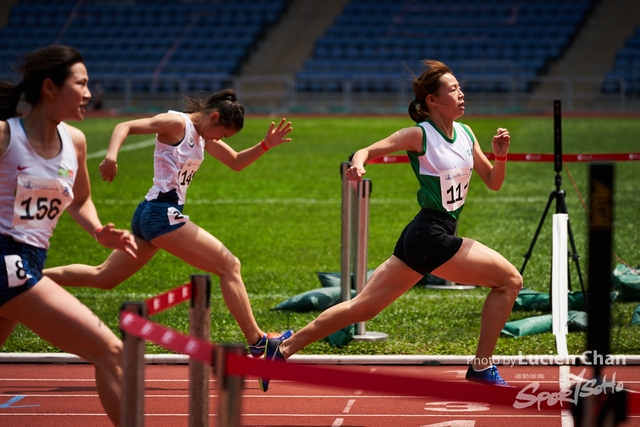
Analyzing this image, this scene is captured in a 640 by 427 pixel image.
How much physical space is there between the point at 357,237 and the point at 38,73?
3.57 meters

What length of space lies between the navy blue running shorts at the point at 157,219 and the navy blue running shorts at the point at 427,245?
5.19 feet

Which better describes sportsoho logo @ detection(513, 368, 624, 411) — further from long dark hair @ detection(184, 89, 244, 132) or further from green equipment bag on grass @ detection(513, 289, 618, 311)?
long dark hair @ detection(184, 89, 244, 132)

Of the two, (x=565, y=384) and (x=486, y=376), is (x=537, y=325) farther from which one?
(x=486, y=376)

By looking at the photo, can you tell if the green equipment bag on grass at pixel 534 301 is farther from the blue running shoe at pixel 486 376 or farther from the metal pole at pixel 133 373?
the metal pole at pixel 133 373

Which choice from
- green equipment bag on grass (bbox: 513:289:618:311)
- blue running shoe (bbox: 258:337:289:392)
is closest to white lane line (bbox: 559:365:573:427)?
green equipment bag on grass (bbox: 513:289:618:311)

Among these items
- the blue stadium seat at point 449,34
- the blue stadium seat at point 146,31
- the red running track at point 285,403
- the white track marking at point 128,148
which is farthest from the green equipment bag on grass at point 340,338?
the blue stadium seat at point 146,31

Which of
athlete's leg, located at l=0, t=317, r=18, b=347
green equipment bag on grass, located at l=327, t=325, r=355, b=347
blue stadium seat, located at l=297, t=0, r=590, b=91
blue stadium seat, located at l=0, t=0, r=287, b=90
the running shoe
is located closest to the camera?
athlete's leg, located at l=0, t=317, r=18, b=347

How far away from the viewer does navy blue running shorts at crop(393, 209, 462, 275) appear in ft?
18.5

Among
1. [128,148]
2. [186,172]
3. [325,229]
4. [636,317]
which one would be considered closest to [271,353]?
[186,172]

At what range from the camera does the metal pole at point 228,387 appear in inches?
142

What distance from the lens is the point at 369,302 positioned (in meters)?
5.82

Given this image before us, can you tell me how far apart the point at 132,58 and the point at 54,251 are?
29735mm

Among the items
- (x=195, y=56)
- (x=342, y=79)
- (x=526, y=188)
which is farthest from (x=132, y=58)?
(x=526, y=188)

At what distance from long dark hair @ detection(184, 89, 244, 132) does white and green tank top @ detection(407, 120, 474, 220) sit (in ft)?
4.41
